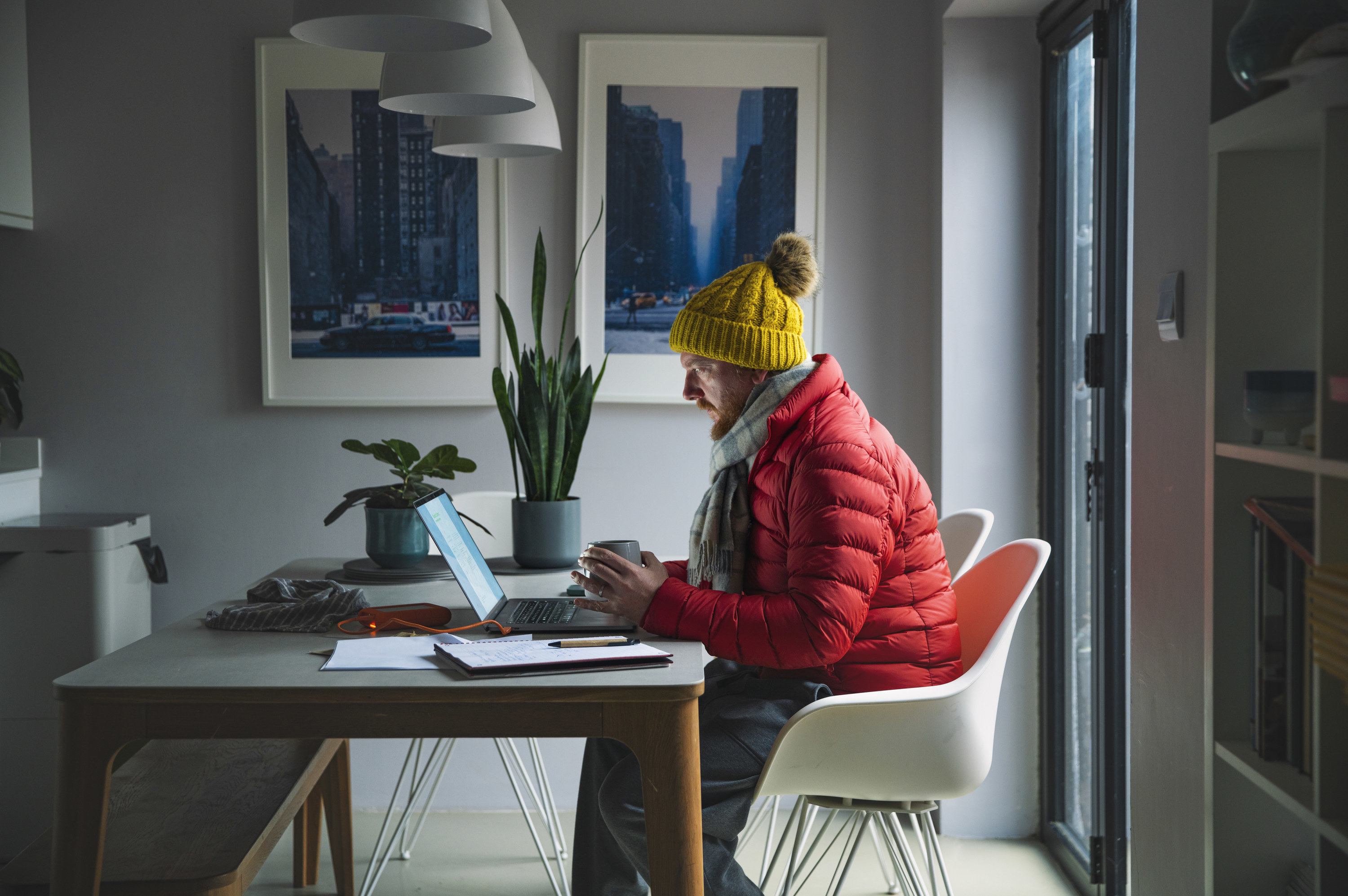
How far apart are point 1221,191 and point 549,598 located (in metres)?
1.30

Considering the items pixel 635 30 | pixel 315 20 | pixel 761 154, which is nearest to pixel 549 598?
pixel 315 20

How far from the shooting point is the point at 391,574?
216 cm

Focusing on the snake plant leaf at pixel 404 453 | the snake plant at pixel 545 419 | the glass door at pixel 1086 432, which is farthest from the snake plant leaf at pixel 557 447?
the glass door at pixel 1086 432

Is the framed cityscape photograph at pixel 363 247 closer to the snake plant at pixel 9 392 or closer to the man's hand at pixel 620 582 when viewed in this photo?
the snake plant at pixel 9 392

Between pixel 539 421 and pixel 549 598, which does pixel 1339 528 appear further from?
pixel 539 421

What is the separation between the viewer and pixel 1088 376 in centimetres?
251

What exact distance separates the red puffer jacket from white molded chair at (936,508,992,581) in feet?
1.25

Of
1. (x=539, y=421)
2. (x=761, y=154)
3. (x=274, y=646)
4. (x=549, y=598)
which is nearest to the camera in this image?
(x=274, y=646)

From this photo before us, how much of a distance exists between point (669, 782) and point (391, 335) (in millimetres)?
2034

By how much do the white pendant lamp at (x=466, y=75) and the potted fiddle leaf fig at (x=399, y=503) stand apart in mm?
693

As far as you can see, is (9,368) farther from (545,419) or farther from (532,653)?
(532,653)

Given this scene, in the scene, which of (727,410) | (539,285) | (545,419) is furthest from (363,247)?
(727,410)

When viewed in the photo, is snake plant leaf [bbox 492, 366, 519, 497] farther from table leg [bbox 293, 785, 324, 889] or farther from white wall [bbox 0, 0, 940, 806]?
table leg [bbox 293, 785, 324, 889]

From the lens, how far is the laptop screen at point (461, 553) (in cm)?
174
